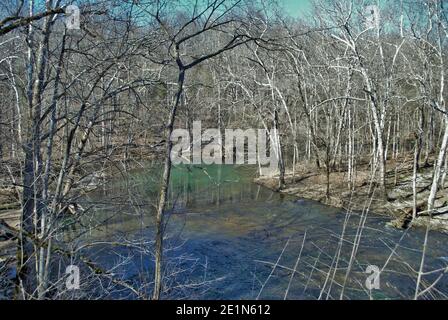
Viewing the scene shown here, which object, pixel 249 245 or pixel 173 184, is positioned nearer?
pixel 249 245

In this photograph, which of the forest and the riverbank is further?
the riverbank

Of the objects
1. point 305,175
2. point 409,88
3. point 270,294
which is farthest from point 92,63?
point 409,88

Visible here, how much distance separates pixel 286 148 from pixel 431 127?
33.5ft

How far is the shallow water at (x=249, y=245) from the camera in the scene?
7.62 meters

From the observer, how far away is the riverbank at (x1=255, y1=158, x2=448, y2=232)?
13266mm

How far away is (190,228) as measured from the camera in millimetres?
13703

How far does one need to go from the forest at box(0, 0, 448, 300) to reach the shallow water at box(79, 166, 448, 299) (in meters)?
0.08

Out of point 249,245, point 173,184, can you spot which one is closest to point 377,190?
point 249,245

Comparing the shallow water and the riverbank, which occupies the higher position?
the riverbank

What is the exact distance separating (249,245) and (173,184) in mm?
9068

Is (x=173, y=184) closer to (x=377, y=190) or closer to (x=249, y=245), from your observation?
(x=249, y=245)

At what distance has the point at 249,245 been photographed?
12.0 metres

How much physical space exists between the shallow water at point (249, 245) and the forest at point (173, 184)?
75 millimetres
